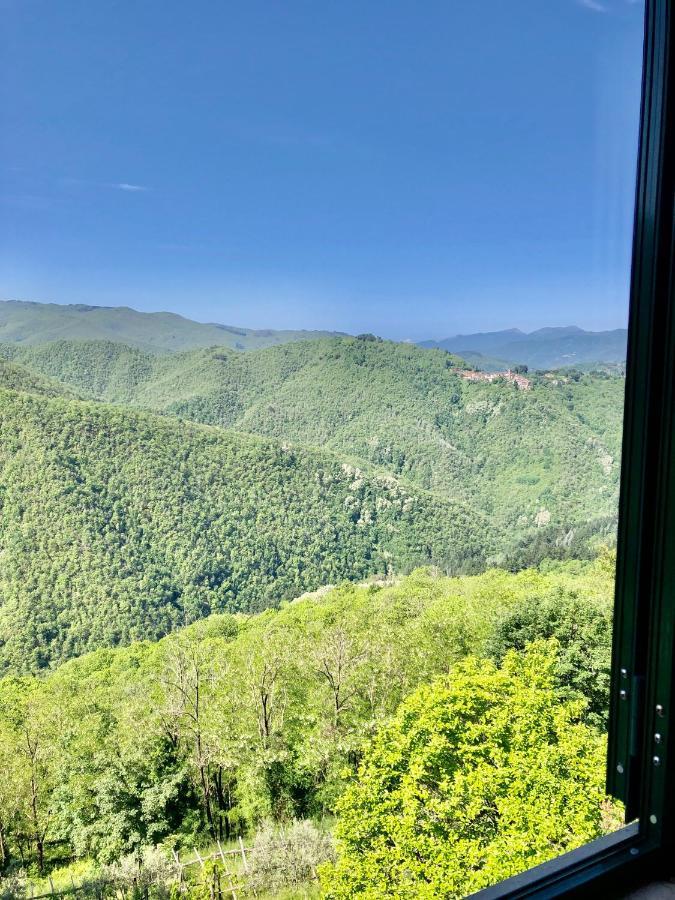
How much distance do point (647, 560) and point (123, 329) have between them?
27.8 feet

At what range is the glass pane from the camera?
9.51 feet

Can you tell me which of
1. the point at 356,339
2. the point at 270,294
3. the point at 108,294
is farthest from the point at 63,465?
the point at 356,339

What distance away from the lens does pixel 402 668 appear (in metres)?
5.30

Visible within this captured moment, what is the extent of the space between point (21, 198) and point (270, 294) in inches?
133

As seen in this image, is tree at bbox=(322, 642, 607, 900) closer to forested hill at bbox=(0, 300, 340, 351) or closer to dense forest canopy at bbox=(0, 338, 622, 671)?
dense forest canopy at bbox=(0, 338, 622, 671)

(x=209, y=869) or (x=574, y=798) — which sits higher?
(x=574, y=798)

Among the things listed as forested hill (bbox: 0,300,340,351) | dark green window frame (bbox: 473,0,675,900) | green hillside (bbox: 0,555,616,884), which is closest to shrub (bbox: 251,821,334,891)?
green hillside (bbox: 0,555,616,884)

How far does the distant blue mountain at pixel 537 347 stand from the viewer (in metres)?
3.78

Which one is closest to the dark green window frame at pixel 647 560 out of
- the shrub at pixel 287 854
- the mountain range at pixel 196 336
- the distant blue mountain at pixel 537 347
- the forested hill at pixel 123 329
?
the distant blue mountain at pixel 537 347

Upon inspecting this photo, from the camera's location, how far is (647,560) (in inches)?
27.1

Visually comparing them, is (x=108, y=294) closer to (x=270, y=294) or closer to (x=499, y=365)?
(x=270, y=294)

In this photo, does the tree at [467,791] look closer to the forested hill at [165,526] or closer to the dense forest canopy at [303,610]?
the dense forest canopy at [303,610]

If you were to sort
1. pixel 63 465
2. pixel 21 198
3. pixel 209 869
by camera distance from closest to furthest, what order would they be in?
pixel 21 198, pixel 209 869, pixel 63 465

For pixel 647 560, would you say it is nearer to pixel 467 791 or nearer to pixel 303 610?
pixel 467 791
